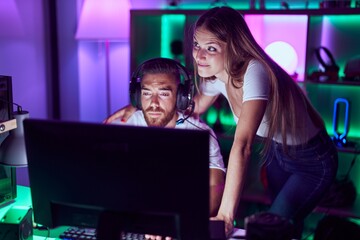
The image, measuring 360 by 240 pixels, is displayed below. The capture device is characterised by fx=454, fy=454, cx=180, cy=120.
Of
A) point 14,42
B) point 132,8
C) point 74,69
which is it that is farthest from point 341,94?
point 14,42

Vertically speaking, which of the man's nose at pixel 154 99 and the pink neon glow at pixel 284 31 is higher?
the pink neon glow at pixel 284 31

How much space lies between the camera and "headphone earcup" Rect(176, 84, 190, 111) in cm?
187

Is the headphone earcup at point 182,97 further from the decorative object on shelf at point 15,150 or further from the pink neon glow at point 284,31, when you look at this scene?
the pink neon glow at point 284,31

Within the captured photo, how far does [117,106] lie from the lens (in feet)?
12.5

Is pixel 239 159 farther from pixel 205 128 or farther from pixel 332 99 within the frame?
pixel 332 99

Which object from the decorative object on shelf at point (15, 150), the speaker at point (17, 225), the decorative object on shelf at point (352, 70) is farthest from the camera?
the decorative object on shelf at point (352, 70)

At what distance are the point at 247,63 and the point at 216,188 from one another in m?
0.54

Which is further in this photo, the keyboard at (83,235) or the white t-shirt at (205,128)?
the white t-shirt at (205,128)

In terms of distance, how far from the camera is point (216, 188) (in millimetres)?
1886

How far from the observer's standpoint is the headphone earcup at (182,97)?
6.15 feet

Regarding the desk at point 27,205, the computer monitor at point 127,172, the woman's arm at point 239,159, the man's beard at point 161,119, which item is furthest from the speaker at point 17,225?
the man's beard at point 161,119

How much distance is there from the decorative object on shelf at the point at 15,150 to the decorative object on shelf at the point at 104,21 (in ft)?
5.10

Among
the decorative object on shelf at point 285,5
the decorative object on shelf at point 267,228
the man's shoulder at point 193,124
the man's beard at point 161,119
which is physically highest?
the decorative object on shelf at point 285,5

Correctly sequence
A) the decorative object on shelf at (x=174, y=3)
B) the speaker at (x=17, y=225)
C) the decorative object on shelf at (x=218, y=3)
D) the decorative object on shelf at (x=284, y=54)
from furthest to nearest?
the decorative object on shelf at (x=174, y=3), the decorative object on shelf at (x=218, y=3), the decorative object on shelf at (x=284, y=54), the speaker at (x=17, y=225)
